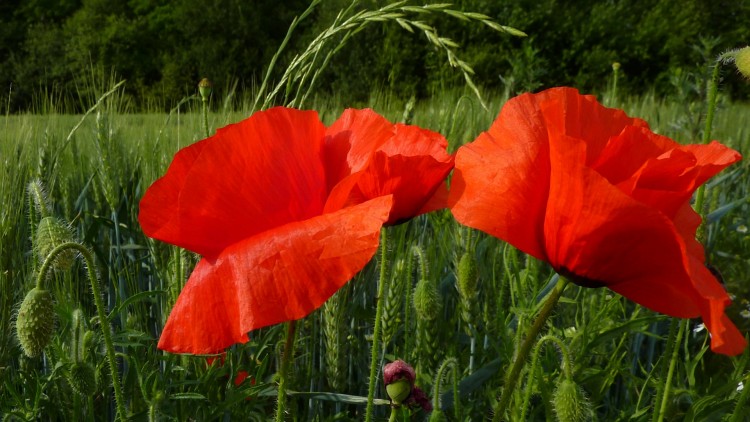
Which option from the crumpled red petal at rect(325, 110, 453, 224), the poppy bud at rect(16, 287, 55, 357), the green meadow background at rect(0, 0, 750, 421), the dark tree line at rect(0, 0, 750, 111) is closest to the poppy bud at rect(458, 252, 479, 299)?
the green meadow background at rect(0, 0, 750, 421)

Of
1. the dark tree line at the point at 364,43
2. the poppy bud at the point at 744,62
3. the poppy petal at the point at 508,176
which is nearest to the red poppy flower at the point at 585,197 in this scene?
the poppy petal at the point at 508,176

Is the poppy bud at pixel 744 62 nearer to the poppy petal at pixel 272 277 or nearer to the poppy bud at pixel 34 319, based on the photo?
the poppy petal at pixel 272 277

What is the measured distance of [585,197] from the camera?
0.47 meters

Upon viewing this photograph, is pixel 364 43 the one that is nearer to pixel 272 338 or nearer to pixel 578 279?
pixel 272 338

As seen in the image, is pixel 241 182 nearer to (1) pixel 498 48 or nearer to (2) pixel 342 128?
(2) pixel 342 128

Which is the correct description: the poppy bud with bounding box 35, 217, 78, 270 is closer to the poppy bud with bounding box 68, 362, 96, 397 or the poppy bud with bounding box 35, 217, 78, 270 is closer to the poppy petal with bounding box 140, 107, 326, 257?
the poppy bud with bounding box 68, 362, 96, 397

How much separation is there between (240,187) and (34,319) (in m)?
0.24

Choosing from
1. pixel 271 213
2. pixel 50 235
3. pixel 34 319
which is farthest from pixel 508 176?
pixel 50 235

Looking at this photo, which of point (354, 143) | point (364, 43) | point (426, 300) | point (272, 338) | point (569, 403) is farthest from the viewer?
point (364, 43)

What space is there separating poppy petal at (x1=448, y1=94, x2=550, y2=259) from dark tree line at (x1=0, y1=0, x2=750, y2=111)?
475cm

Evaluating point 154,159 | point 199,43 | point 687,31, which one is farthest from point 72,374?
point 199,43

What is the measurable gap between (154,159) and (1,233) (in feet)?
1.22

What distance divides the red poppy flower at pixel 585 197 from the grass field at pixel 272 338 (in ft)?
0.42

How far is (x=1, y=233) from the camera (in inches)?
36.8
